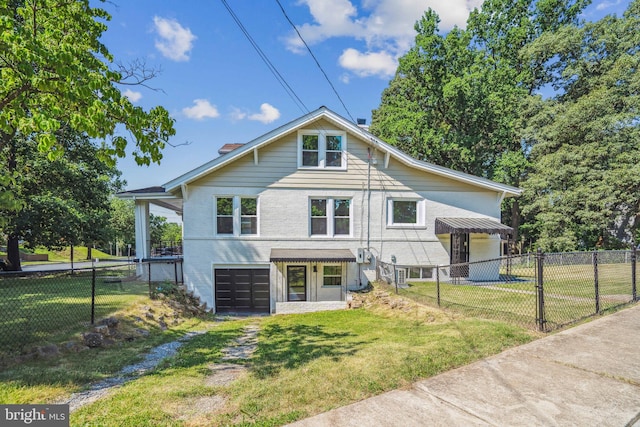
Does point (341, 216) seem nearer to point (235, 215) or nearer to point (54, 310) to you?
point (235, 215)

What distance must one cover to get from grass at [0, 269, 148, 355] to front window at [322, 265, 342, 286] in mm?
6581

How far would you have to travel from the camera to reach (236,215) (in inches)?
511

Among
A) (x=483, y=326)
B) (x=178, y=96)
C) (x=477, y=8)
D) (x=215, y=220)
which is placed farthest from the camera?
(x=477, y=8)

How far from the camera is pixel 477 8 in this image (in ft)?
84.1

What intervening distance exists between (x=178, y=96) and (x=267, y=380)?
7.50 meters

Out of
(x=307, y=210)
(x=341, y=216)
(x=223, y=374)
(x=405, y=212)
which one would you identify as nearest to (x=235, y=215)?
(x=307, y=210)

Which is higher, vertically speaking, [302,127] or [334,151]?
[302,127]

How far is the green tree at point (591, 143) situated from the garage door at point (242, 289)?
58.1 feet

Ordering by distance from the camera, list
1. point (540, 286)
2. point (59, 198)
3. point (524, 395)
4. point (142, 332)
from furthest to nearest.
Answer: point (59, 198) → point (142, 332) → point (540, 286) → point (524, 395)

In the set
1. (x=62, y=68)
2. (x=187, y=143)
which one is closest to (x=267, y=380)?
(x=187, y=143)

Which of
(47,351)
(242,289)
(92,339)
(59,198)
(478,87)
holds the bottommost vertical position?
(242,289)

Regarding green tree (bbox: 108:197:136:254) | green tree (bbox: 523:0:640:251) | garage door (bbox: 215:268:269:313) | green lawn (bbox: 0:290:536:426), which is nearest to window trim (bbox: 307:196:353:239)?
garage door (bbox: 215:268:269:313)

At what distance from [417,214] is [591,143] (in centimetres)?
1414

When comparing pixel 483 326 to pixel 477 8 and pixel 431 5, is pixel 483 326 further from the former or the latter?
pixel 477 8
